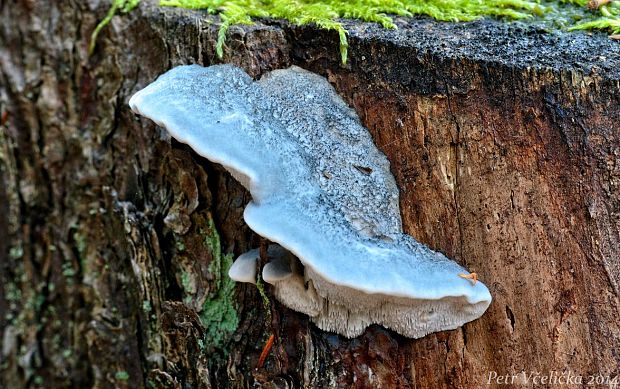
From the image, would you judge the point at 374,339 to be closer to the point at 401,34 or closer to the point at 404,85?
the point at 404,85

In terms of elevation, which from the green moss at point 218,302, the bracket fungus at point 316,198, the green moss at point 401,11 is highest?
the green moss at point 401,11

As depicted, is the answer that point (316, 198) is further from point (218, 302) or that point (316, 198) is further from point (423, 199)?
point (218, 302)

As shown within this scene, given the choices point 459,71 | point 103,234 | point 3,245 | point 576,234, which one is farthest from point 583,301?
point 3,245

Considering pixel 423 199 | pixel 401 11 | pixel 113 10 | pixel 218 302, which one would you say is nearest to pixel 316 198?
pixel 423 199

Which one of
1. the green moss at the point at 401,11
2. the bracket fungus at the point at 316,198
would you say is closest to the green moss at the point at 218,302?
the bracket fungus at the point at 316,198

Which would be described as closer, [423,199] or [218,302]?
[423,199]

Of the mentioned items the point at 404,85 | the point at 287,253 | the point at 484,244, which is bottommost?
the point at 287,253

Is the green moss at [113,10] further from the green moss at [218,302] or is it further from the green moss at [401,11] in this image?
the green moss at [218,302]
